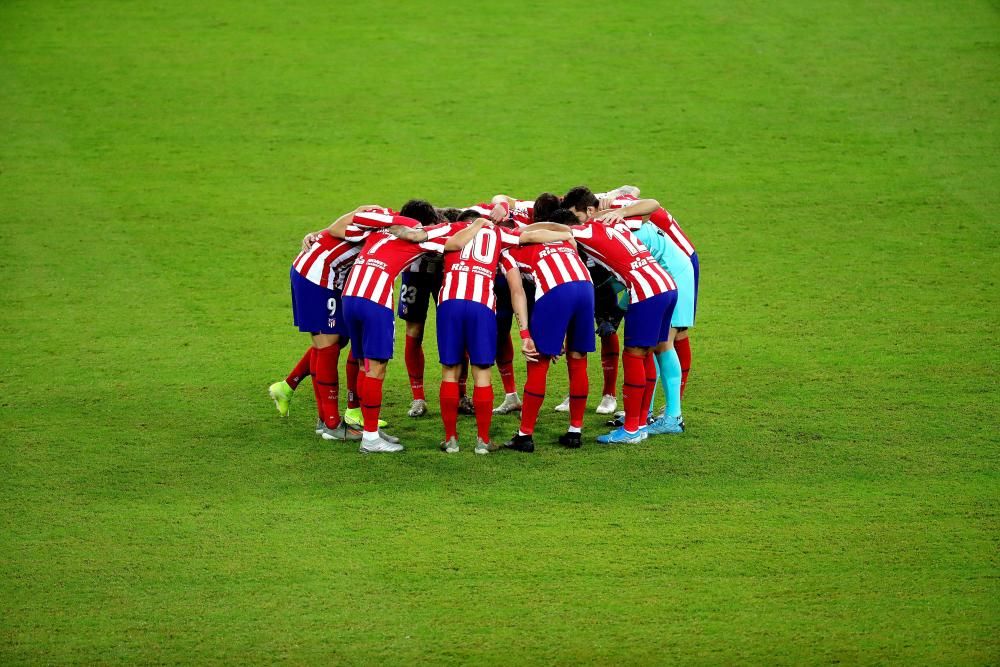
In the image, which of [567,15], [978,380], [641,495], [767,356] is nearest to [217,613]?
[641,495]

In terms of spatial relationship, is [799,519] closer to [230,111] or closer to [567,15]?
[230,111]

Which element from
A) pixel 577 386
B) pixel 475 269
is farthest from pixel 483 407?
pixel 475 269

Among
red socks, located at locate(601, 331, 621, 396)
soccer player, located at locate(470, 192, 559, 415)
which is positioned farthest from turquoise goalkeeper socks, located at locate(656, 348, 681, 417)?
soccer player, located at locate(470, 192, 559, 415)

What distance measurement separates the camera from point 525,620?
6574mm

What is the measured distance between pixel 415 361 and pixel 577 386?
4.98 ft

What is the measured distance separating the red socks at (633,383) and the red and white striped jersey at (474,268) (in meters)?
1.09

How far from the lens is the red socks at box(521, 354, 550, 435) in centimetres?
873

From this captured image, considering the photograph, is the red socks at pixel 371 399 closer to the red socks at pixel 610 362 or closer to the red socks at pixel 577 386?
the red socks at pixel 577 386

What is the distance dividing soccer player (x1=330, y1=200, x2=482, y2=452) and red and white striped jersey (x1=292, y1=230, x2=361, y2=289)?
0.38 ft

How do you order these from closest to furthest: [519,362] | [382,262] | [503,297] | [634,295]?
[382,262]
[634,295]
[503,297]
[519,362]

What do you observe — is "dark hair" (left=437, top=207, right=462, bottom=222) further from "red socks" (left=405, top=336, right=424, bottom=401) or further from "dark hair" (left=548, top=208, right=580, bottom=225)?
"red socks" (left=405, top=336, right=424, bottom=401)

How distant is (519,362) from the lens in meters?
11.2

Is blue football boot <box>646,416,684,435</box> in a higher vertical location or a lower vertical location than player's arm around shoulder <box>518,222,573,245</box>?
lower

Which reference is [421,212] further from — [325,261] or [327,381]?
[327,381]
